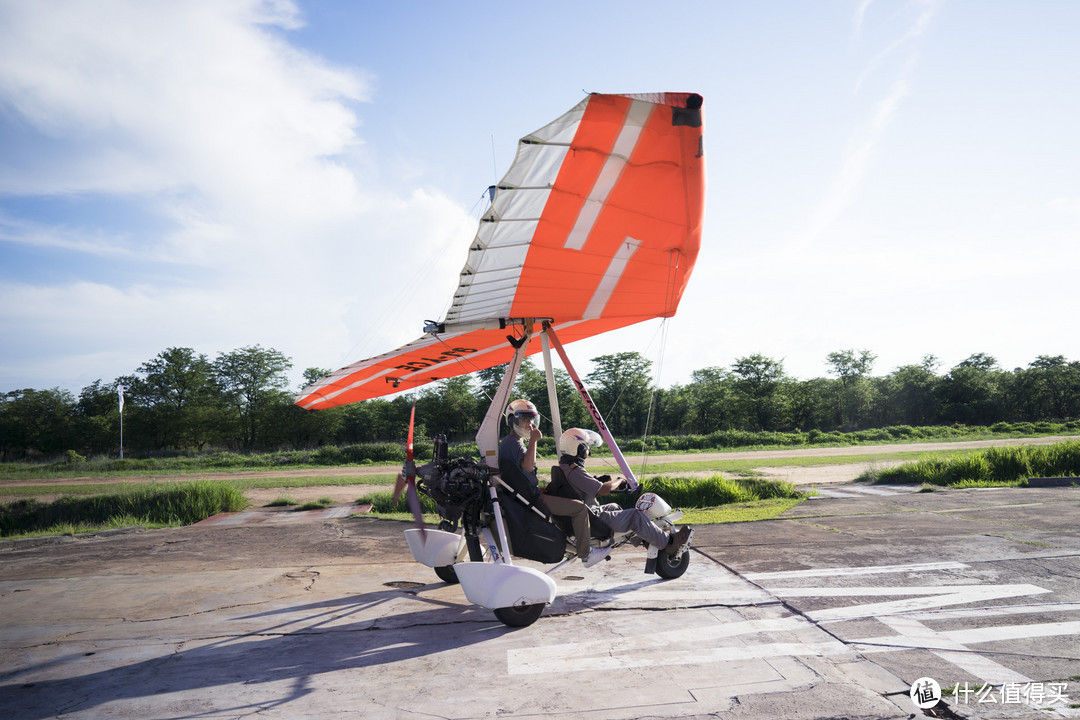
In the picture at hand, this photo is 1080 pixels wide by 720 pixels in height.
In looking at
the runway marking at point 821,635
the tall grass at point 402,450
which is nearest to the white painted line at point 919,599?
the runway marking at point 821,635

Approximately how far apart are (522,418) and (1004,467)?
1449 cm

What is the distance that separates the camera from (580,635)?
4570mm

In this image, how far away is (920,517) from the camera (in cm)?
912

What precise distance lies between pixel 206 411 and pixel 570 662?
161 feet

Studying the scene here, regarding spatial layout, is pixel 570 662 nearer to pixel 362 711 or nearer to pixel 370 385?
pixel 362 711

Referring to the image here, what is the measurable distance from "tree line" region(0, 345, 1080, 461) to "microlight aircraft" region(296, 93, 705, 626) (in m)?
31.4

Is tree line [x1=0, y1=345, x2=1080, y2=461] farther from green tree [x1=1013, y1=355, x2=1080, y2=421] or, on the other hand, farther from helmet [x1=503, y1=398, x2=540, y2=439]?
helmet [x1=503, y1=398, x2=540, y2=439]

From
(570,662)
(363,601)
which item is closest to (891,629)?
(570,662)

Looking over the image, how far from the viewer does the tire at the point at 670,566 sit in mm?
6043

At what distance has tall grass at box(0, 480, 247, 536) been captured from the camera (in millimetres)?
11930

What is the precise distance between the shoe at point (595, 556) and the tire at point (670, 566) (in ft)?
2.17

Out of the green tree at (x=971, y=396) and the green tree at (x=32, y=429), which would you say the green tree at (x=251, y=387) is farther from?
the green tree at (x=971, y=396)

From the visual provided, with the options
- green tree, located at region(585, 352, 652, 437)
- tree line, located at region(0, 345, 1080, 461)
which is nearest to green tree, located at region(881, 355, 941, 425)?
tree line, located at region(0, 345, 1080, 461)

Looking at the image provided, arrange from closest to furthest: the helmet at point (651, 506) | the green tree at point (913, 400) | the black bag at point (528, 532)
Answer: the black bag at point (528, 532), the helmet at point (651, 506), the green tree at point (913, 400)
